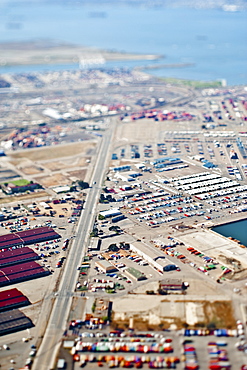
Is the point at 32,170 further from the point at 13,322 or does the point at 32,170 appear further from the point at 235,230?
the point at 13,322

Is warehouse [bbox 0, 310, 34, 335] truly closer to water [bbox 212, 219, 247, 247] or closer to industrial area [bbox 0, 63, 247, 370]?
industrial area [bbox 0, 63, 247, 370]

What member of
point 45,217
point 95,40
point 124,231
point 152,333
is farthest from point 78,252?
point 95,40

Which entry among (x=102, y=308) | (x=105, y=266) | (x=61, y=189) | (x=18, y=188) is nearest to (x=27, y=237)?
(x=105, y=266)

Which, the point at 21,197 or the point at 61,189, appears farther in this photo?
the point at 61,189

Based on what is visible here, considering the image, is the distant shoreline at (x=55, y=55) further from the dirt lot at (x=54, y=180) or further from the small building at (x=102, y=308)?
the small building at (x=102, y=308)

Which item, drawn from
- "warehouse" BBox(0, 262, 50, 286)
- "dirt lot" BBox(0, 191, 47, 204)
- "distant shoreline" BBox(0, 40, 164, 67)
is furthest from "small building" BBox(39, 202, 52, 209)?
"distant shoreline" BBox(0, 40, 164, 67)
